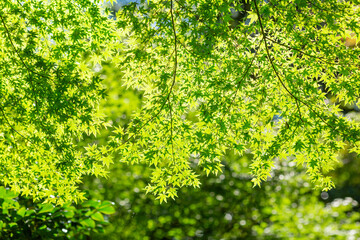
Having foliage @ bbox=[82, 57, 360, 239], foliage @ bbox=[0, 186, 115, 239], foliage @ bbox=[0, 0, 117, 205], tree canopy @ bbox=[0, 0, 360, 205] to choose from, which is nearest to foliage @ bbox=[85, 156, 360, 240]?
foliage @ bbox=[82, 57, 360, 239]

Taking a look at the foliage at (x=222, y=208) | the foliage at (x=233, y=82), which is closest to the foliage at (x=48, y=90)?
the foliage at (x=233, y=82)

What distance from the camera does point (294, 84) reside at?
3.64 meters

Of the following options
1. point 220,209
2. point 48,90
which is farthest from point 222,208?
point 48,90

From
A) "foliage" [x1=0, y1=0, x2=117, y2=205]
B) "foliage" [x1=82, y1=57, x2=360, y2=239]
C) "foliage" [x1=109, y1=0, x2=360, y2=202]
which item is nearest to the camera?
"foliage" [x1=109, y1=0, x2=360, y2=202]

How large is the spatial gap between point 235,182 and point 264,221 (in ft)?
2.96

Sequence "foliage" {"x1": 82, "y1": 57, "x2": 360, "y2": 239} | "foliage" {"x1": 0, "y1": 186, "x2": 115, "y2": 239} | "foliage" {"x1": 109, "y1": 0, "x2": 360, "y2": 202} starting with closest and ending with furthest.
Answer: "foliage" {"x1": 0, "y1": 186, "x2": 115, "y2": 239}
"foliage" {"x1": 109, "y1": 0, "x2": 360, "y2": 202}
"foliage" {"x1": 82, "y1": 57, "x2": 360, "y2": 239}

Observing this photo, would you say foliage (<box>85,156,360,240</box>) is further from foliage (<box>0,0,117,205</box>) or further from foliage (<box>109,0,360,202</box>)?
foliage (<box>109,0,360,202</box>)

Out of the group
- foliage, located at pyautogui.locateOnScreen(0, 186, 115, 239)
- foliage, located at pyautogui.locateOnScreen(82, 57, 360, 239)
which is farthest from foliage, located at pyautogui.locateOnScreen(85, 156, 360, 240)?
foliage, located at pyautogui.locateOnScreen(0, 186, 115, 239)

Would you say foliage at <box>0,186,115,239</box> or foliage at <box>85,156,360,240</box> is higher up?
foliage at <box>85,156,360,240</box>

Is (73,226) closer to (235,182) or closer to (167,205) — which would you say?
(167,205)

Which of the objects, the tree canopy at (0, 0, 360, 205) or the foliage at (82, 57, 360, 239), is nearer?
the tree canopy at (0, 0, 360, 205)

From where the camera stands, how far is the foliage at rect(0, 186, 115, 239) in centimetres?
141

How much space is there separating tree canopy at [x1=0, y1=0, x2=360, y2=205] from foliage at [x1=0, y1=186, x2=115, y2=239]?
2.17 metres

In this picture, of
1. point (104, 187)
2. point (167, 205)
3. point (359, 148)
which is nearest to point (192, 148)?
point (359, 148)
